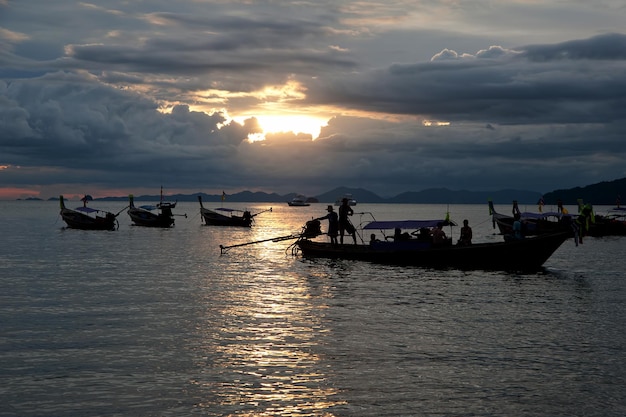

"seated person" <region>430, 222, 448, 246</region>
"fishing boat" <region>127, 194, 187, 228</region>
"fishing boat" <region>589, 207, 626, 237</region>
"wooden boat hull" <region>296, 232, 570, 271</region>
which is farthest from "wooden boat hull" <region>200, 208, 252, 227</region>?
"seated person" <region>430, 222, 448, 246</region>

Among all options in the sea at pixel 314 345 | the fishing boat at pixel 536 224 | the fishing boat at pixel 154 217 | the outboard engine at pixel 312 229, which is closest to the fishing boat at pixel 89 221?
the fishing boat at pixel 154 217

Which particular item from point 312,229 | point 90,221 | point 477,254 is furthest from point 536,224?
point 90,221

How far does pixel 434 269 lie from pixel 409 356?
80.4 feet

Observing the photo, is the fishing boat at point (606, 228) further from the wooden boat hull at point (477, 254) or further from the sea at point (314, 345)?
the sea at point (314, 345)

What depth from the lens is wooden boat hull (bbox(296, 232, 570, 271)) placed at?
39.2 meters

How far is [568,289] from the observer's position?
33375 mm

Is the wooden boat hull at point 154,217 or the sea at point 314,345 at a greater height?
the wooden boat hull at point 154,217

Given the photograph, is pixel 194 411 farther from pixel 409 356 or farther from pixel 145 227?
pixel 145 227

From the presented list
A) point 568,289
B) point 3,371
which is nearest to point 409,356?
point 3,371

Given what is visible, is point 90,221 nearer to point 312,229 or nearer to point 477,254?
point 312,229

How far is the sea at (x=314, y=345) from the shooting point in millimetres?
13656

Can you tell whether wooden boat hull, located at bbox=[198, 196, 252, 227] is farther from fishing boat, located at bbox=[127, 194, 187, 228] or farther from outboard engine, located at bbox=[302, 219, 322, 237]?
outboard engine, located at bbox=[302, 219, 322, 237]

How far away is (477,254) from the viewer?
39438 mm

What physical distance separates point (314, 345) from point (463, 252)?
2235cm
